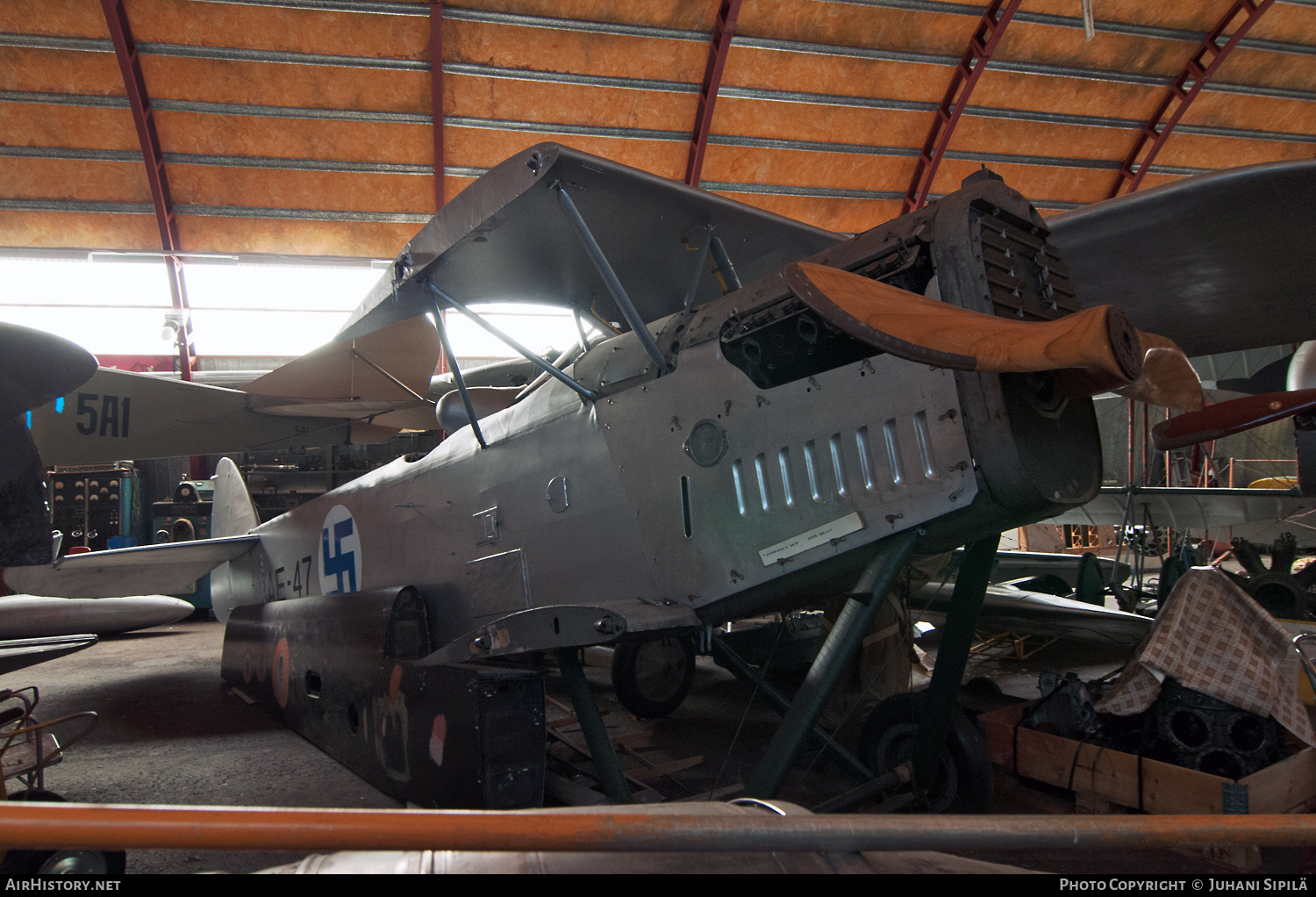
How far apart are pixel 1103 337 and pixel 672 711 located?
4128mm

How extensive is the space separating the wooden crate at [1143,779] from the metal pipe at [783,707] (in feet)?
2.30

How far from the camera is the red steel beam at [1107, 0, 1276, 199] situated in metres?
11.9

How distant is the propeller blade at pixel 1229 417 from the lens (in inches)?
124

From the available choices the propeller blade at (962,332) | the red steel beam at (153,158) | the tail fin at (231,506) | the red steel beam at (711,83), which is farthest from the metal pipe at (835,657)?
the red steel beam at (153,158)

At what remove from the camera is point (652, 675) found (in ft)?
16.1

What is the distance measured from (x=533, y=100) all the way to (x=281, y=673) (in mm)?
9346

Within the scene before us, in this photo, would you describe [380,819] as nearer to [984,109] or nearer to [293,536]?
[293,536]

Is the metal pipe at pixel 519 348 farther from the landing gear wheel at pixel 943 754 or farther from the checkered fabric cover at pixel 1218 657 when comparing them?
the checkered fabric cover at pixel 1218 657

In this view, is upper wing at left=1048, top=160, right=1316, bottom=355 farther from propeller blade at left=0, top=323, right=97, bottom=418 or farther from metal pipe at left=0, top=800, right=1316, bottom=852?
propeller blade at left=0, top=323, right=97, bottom=418

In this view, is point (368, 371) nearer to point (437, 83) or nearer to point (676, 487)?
point (676, 487)

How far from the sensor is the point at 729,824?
1006 mm

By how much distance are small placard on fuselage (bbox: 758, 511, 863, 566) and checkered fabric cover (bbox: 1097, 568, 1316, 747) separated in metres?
1.48

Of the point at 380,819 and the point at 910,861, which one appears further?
the point at 910,861

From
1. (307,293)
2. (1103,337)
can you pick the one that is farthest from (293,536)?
(307,293)
